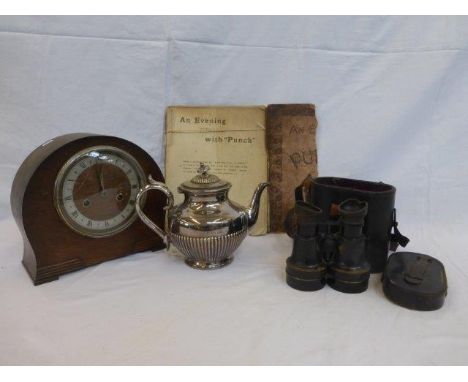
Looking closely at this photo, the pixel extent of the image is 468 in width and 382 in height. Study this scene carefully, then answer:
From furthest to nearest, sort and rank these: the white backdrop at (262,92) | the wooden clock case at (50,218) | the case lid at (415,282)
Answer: the white backdrop at (262,92), the wooden clock case at (50,218), the case lid at (415,282)

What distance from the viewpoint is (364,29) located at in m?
1.30

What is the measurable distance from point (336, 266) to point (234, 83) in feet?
2.38

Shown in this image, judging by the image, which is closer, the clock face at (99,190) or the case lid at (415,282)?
the case lid at (415,282)

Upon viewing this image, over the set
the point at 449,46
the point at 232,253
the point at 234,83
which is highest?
the point at 449,46

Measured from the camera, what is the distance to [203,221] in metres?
1.03

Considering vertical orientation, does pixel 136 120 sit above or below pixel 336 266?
above

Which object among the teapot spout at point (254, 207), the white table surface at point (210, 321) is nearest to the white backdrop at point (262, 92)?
the white table surface at point (210, 321)

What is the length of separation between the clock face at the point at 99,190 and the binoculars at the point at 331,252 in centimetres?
49

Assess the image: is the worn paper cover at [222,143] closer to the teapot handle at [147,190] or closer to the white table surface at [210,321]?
the teapot handle at [147,190]

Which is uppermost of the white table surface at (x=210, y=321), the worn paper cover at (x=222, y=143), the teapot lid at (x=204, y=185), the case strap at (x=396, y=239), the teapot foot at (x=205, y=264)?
the worn paper cover at (x=222, y=143)

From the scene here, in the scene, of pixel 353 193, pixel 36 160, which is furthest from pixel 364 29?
pixel 36 160

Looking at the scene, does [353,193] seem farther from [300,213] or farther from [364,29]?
[364,29]

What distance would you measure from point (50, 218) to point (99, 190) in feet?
0.47

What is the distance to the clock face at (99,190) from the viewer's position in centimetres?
103
